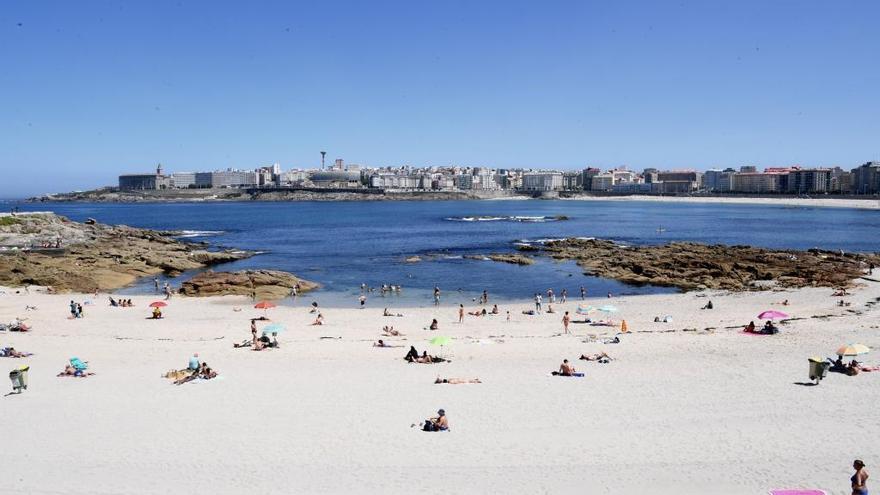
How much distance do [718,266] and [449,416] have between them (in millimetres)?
27973

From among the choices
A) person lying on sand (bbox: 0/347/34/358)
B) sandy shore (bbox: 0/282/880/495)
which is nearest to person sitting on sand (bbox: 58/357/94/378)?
sandy shore (bbox: 0/282/880/495)

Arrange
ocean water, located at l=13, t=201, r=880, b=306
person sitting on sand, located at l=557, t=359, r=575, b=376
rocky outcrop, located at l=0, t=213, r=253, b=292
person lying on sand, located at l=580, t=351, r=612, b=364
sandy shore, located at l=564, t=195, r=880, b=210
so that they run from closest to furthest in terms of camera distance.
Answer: person sitting on sand, located at l=557, t=359, r=575, b=376 → person lying on sand, located at l=580, t=351, r=612, b=364 → rocky outcrop, located at l=0, t=213, r=253, b=292 → ocean water, located at l=13, t=201, r=880, b=306 → sandy shore, located at l=564, t=195, r=880, b=210

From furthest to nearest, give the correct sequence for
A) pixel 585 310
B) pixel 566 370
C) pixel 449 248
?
pixel 449 248 < pixel 585 310 < pixel 566 370

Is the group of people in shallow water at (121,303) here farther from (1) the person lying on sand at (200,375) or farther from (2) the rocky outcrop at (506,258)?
(2) the rocky outcrop at (506,258)

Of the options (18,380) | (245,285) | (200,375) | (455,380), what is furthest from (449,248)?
(18,380)

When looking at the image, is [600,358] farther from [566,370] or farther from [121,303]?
[121,303]

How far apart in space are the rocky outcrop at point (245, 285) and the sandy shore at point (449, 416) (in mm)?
9686

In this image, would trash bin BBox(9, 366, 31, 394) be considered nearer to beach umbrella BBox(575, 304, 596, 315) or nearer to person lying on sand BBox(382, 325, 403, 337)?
person lying on sand BBox(382, 325, 403, 337)

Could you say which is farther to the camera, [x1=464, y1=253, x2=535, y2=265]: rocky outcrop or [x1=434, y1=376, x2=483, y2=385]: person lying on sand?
[x1=464, y1=253, x2=535, y2=265]: rocky outcrop

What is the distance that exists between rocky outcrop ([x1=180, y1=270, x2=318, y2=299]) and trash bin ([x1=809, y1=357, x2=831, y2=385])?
72.7 feet

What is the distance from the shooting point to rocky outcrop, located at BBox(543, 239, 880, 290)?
1321 inches

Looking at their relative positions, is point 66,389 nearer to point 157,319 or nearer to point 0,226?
point 157,319

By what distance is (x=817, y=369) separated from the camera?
584 inches

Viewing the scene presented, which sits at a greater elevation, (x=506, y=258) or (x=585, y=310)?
(x=506, y=258)
